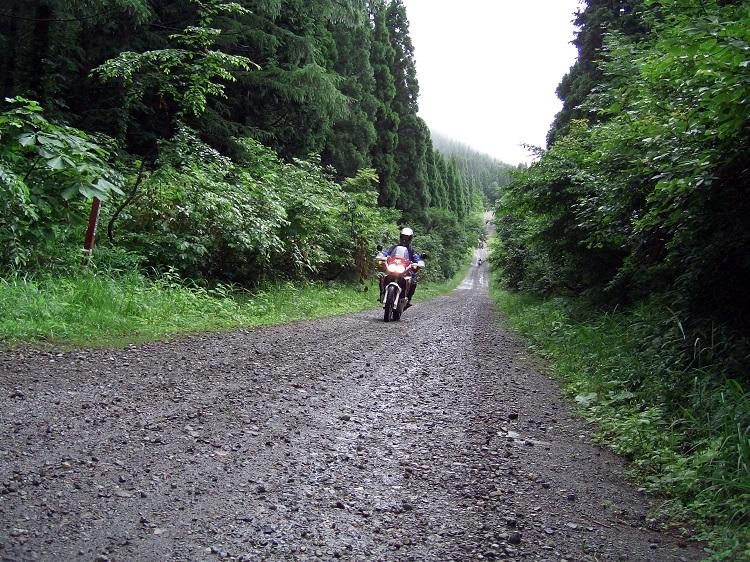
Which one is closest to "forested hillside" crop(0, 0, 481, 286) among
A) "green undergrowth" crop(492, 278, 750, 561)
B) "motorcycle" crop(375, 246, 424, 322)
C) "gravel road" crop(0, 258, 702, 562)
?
"motorcycle" crop(375, 246, 424, 322)

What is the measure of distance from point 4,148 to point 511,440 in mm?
6528

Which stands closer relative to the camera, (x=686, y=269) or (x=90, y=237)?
(x=686, y=269)

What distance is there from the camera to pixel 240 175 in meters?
10.5

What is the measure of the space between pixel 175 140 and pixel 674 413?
904cm

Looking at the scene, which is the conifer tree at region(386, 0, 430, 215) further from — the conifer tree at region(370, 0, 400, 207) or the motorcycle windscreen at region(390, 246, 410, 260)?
the motorcycle windscreen at region(390, 246, 410, 260)

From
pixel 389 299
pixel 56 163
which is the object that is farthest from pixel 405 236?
pixel 56 163

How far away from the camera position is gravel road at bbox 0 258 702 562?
7.16 feet

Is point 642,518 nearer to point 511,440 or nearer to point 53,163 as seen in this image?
point 511,440

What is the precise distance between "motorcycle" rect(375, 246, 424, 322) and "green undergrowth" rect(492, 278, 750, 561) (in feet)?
12.7

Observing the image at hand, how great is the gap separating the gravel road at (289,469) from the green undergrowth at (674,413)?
0.21m

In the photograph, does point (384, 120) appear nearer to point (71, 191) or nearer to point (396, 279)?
point (396, 279)

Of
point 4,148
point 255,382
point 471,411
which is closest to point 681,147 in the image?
point 471,411

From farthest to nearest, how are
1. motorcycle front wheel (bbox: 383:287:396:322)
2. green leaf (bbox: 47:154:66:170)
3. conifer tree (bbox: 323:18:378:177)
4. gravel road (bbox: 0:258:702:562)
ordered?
conifer tree (bbox: 323:18:378:177)
motorcycle front wheel (bbox: 383:287:396:322)
green leaf (bbox: 47:154:66:170)
gravel road (bbox: 0:258:702:562)

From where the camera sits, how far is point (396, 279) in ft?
34.1
